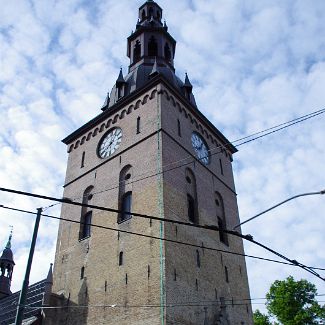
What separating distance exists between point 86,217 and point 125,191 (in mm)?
3192

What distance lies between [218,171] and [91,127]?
8856 mm

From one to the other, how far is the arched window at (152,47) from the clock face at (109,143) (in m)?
8.00

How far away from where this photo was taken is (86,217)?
24.1 m

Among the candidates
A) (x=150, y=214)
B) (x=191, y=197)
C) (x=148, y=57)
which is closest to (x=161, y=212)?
(x=150, y=214)

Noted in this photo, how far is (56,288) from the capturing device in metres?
22.1

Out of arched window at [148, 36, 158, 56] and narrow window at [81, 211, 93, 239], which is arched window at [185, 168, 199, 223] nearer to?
narrow window at [81, 211, 93, 239]

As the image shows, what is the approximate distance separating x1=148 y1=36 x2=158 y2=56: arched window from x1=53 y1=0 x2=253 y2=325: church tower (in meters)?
0.67

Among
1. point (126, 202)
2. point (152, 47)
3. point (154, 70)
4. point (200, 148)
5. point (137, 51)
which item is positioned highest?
point (152, 47)

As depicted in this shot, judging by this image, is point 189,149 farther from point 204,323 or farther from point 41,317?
point 41,317

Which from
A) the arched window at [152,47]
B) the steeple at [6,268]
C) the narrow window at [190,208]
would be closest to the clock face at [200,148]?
the narrow window at [190,208]

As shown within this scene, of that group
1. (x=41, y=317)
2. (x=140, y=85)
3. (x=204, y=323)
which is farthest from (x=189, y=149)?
(x=41, y=317)

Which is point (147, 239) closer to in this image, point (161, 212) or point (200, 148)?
point (161, 212)

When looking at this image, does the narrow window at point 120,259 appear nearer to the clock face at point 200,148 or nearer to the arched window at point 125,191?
the arched window at point 125,191

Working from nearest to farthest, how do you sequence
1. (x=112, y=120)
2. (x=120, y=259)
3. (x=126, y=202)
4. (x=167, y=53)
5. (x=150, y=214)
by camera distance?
(x=120, y=259), (x=150, y=214), (x=126, y=202), (x=112, y=120), (x=167, y=53)
